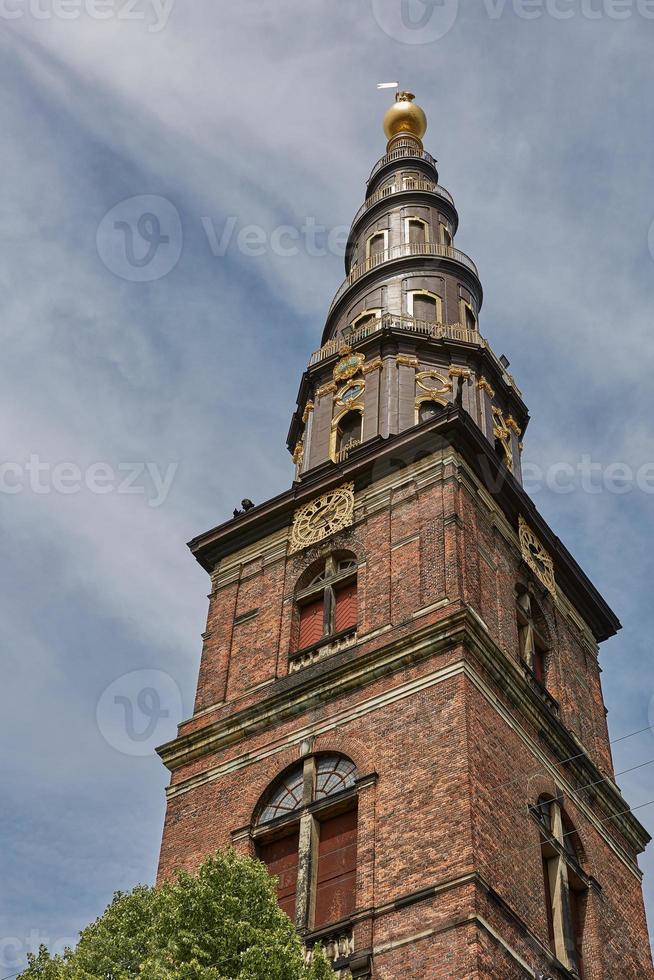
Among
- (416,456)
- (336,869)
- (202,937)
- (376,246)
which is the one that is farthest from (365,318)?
(202,937)

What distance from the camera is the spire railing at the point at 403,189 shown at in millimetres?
50125

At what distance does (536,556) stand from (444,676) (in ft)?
26.9

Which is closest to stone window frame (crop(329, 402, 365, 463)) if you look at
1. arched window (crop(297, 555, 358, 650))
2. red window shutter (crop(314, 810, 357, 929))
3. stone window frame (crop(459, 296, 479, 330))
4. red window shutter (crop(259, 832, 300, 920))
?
arched window (crop(297, 555, 358, 650))

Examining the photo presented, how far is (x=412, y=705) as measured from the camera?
28.6m

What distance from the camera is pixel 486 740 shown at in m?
27.8

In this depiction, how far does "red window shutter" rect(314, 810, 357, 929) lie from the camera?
86.8 ft

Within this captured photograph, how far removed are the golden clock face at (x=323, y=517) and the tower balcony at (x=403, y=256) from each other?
38.3 ft

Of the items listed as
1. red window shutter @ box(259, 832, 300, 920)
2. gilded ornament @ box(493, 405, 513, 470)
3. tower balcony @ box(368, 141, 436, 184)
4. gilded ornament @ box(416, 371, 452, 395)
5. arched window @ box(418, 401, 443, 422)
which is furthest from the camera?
tower balcony @ box(368, 141, 436, 184)

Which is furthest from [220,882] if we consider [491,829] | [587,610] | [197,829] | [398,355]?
[398,355]

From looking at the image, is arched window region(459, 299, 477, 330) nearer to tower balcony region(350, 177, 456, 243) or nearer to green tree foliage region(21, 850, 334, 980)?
tower balcony region(350, 177, 456, 243)

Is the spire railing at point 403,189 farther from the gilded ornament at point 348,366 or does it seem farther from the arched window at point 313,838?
the arched window at point 313,838

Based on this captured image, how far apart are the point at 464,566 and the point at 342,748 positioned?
16.6 feet

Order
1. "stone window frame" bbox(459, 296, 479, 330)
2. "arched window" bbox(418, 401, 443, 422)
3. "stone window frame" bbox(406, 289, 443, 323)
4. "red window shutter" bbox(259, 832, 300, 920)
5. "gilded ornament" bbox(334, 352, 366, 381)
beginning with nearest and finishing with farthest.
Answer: "red window shutter" bbox(259, 832, 300, 920), "arched window" bbox(418, 401, 443, 422), "gilded ornament" bbox(334, 352, 366, 381), "stone window frame" bbox(406, 289, 443, 323), "stone window frame" bbox(459, 296, 479, 330)

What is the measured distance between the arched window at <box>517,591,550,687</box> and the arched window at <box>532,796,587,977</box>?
170 inches
